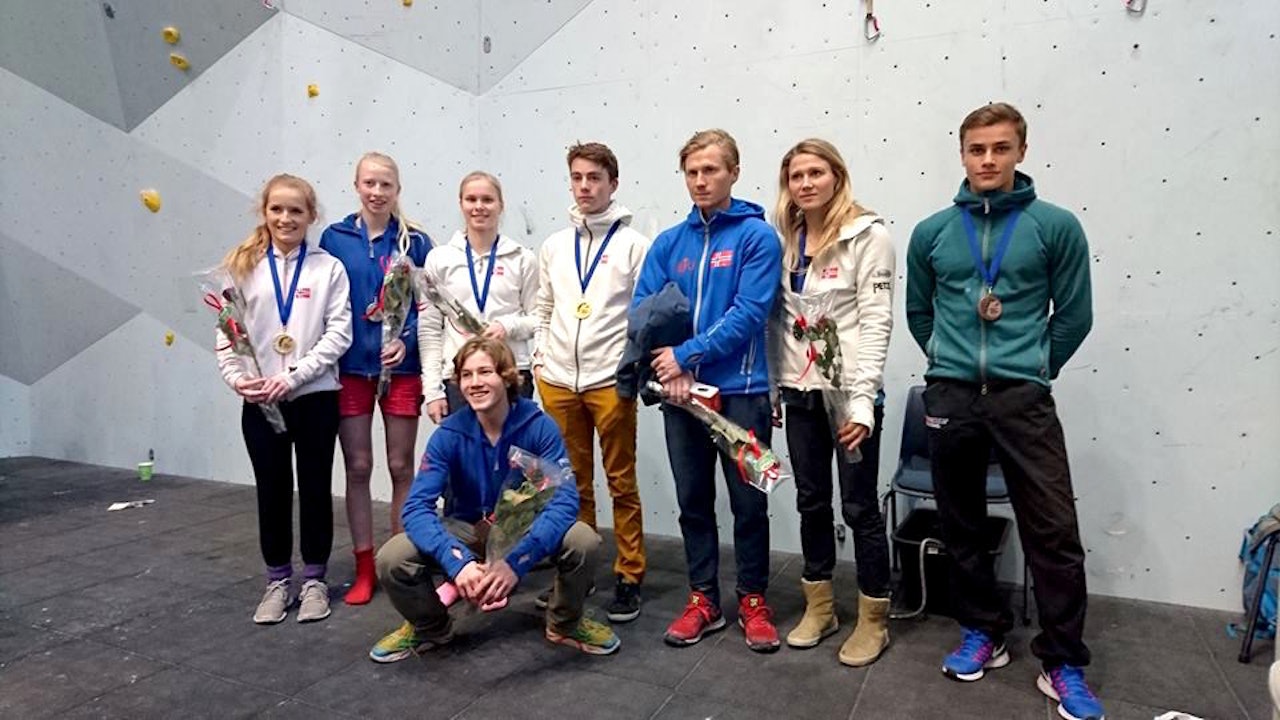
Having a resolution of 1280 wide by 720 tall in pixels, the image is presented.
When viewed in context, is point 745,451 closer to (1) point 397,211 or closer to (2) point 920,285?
(2) point 920,285

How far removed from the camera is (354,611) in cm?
271

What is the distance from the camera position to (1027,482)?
2.02 meters

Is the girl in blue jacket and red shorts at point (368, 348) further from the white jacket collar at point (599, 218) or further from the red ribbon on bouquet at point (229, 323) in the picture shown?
the white jacket collar at point (599, 218)

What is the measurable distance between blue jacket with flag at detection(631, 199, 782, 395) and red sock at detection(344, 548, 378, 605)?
1394 mm

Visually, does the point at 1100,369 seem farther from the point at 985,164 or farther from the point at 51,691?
the point at 51,691

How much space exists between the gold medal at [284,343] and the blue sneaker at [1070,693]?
2.43 metres

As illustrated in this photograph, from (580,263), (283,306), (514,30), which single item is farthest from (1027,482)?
(514,30)

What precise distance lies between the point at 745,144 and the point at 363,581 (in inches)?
89.9

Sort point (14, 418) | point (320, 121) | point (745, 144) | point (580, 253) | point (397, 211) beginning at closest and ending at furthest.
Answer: point (580, 253), point (397, 211), point (745, 144), point (320, 121), point (14, 418)

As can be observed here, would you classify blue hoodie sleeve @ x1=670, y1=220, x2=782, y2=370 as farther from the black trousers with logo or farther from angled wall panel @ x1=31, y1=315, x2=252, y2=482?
angled wall panel @ x1=31, y1=315, x2=252, y2=482

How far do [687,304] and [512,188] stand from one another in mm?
1865

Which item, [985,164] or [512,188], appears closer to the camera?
[985,164]

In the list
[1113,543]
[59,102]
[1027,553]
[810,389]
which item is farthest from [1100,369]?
[59,102]

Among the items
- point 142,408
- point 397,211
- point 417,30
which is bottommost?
point 142,408
